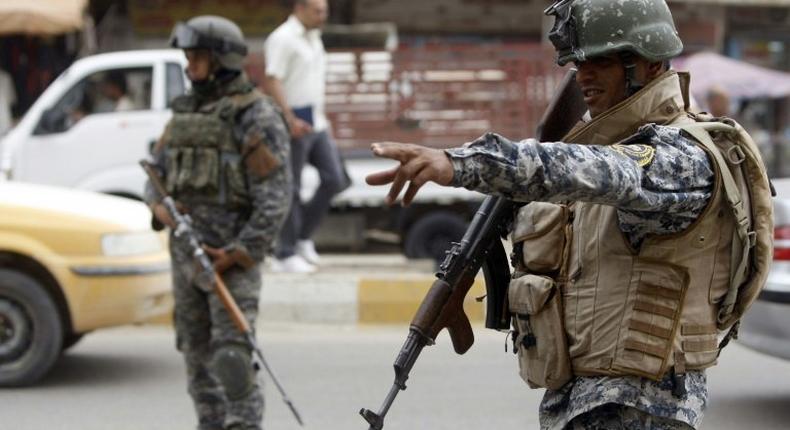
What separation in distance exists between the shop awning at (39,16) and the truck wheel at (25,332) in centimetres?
746

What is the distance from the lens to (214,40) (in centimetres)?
493

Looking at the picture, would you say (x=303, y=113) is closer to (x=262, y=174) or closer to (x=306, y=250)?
(x=306, y=250)

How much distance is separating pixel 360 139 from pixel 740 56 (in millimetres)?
8133

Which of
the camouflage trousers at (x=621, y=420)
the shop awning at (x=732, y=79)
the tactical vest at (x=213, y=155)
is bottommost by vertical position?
the shop awning at (x=732, y=79)

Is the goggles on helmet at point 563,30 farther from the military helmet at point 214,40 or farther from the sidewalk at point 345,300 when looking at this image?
the sidewalk at point 345,300

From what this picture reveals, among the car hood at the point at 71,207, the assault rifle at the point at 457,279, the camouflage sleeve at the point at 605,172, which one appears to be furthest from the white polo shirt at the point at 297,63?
the camouflage sleeve at the point at 605,172

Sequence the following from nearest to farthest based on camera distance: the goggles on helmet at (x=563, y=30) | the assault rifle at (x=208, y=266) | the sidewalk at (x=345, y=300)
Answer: the goggles on helmet at (x=563, y=30) → the assault rifle at (x=208, y=266) → the sidewalk at (x=345, y=300)

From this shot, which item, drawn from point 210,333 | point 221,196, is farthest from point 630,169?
point 210,333

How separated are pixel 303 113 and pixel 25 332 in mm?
3213

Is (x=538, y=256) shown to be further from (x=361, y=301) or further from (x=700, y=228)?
(x=361, y=301)

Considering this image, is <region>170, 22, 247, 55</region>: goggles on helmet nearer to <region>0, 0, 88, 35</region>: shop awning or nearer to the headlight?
the headlight

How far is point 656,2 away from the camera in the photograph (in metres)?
2.70

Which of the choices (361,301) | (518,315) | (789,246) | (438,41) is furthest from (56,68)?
(518,315)

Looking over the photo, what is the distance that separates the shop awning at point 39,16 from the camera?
13.2m
